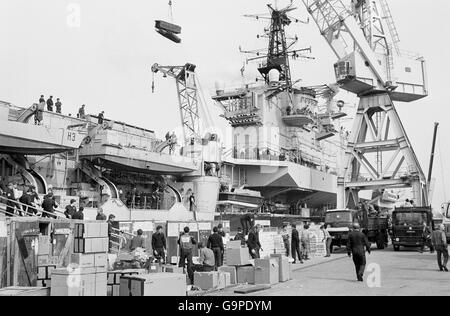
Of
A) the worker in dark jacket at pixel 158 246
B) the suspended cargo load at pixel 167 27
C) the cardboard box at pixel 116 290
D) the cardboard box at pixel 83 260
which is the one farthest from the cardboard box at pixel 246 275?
the suspended cargo load at pixel 167 27

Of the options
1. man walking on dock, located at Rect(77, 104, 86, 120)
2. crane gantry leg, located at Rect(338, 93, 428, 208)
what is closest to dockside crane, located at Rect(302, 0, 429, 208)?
crane gantry leg, located at Rect(338, 93, 428, 208)

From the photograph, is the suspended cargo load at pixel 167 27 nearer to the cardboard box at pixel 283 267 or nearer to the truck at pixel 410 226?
the truck at pixel 410 226

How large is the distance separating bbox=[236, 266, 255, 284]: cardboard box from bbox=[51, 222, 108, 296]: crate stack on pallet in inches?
164

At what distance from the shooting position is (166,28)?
3434cm

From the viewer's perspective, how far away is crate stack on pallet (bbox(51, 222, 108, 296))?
8.64 m

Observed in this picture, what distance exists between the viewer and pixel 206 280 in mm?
11703

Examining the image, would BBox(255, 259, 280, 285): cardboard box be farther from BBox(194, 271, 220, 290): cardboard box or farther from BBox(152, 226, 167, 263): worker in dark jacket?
BBox(152, 226, 167, 263): worker in dark jacket

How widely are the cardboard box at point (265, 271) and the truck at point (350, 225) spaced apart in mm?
11324

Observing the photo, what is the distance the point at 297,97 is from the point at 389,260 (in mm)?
31729

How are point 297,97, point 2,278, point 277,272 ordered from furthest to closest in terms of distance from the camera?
point 297,97
point 277,272
point 2,278

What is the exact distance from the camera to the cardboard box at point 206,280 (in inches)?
459

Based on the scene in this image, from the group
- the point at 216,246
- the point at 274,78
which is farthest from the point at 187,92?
the point at 216,246

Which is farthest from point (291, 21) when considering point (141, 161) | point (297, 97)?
point (141, 161)
